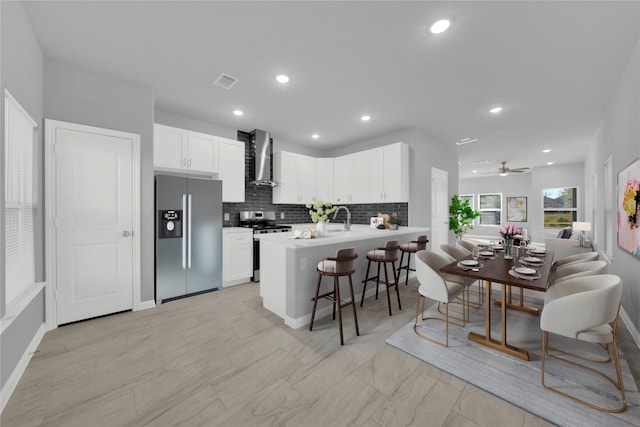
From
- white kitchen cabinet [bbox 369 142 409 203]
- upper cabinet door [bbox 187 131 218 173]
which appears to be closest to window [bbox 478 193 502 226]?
white kitchen cabinet [bbox 369 142 409 203]

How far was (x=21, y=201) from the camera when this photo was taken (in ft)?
6.64

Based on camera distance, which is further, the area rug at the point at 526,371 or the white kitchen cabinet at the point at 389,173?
the white kitchen cabinet at the point at 389,173

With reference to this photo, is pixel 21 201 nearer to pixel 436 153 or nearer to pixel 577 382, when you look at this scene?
pixel 577 382

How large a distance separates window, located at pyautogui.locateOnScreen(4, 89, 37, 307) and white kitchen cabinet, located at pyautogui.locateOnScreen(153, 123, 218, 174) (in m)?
1.38

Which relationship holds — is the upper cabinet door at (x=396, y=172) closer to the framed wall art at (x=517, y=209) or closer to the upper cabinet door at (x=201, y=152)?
the upper cabinet door at (x=201, y=152)

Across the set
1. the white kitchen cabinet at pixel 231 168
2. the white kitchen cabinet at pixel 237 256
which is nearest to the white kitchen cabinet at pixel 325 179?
the white kitchen cabinet at pixel 231 168

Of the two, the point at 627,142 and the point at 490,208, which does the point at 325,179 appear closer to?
the point at 627,142

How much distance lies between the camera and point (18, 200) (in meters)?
1.97

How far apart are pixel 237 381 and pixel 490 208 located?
12.0 m

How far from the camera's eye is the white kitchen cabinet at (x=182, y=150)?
3.62 metres

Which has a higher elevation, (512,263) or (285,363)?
(512,263)

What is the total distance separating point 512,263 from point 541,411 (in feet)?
4.75

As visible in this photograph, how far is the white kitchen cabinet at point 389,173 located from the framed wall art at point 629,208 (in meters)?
2.55

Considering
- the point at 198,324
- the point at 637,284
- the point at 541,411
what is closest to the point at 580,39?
the point at 637,284
